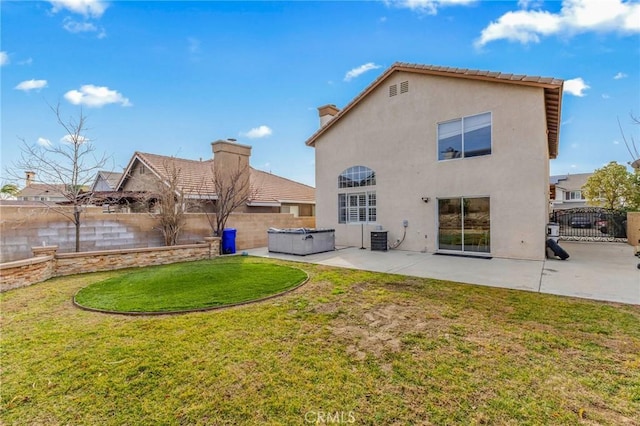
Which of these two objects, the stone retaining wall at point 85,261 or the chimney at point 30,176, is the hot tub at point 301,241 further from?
the chimney at point 30,176

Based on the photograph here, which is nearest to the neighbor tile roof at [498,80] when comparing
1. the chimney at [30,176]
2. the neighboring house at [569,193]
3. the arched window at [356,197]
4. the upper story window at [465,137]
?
the upper story window at [465,137]

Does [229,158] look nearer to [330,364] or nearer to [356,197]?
[356,197]

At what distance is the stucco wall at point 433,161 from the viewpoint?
10758 mm

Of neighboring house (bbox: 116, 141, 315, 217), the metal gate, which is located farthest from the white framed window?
the metal gate

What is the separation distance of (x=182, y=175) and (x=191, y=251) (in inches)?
314

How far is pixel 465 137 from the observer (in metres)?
12.2

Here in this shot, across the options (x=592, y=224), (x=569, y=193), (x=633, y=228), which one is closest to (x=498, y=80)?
(x=633, y=228)

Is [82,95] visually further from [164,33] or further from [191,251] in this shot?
[191,251]

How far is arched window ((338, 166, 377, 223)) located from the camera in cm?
1495

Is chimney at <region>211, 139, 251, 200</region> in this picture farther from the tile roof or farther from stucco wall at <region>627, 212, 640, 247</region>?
stucco wall at <region>627, 212, 640, 247</region>

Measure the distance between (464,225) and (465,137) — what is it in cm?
365

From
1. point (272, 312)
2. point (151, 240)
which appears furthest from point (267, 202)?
point (272, 312)

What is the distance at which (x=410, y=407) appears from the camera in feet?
9.41

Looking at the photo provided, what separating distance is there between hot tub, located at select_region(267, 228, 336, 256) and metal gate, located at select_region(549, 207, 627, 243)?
15.4 metres
